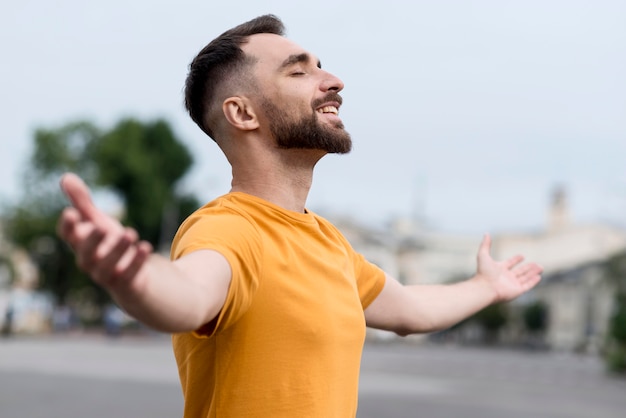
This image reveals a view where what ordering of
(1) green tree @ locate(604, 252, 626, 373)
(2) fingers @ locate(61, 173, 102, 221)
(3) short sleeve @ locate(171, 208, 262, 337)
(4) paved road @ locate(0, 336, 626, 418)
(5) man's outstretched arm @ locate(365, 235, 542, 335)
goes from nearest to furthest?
(2) fingers @ locate(61, 173, 102, 221), (3) short sleeve @ locate(171, 208, 262, 337), (5) man's outstretched arm @ locate(365, 235, 542, 335), (4) paved road @ locate(0, 336, 626, 418), (1) green tree @ locate(604, 252, 626, 373)

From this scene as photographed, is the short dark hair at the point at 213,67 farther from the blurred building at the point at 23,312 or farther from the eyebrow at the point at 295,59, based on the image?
the blurred building at the point at 23,312

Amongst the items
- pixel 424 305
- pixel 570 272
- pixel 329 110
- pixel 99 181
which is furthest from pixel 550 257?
pixel 329 110

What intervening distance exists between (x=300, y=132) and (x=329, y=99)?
0.13 meters

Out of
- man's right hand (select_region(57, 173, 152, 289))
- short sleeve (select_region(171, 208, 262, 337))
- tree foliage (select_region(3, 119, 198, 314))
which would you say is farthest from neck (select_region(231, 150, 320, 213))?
tree foliage (select_region(3, 119, 198, 314))

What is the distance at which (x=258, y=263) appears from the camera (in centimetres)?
209

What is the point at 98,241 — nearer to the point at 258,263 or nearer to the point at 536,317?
the point at 258,263

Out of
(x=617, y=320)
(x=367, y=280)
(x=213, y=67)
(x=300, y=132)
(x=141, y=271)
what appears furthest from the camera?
(x=617, y=320)

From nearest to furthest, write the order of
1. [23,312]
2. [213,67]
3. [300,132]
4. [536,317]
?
[300,132], [213,67], [23,312], [536,317]

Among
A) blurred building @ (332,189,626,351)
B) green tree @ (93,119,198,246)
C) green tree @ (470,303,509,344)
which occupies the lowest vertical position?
green tree @ (470,303,509,344)

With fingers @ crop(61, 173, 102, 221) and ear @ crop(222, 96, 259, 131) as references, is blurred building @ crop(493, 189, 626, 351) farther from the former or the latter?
fingers @ crop(61, 173, 102, 221)

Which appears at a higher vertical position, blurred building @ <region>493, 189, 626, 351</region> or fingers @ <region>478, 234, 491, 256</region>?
fingers @ <region>478, 234, 491, 256</region>

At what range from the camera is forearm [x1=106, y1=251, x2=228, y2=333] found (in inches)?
67.1

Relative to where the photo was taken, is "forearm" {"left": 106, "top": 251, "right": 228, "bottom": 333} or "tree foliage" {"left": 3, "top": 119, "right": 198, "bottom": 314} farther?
"tree foliage" {"left": 3, "top": 119, "right": 198, "bottom": 314}

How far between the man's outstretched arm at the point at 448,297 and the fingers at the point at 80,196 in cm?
123
